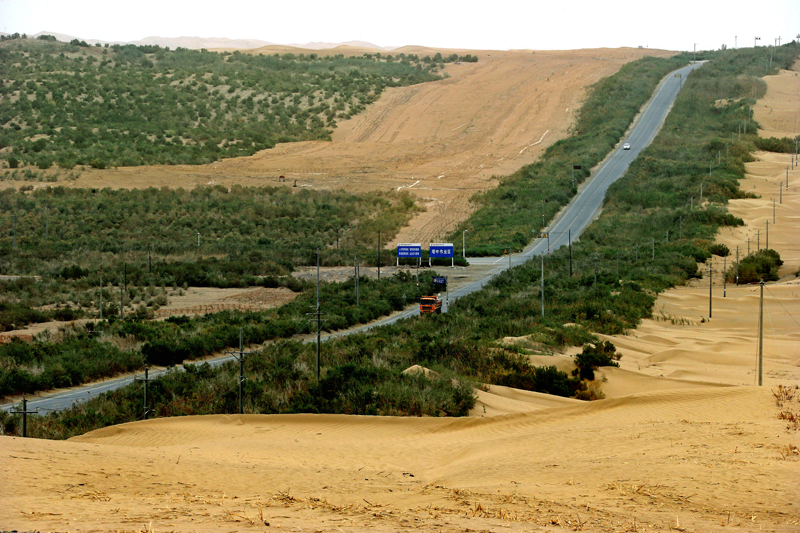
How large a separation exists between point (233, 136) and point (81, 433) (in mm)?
93811

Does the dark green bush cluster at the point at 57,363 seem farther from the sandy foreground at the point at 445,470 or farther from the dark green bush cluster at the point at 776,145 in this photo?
the dark green bush cluster at the point at 776,145

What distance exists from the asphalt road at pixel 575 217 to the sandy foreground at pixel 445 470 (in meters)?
8.14

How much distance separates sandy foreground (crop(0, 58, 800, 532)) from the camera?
11172 millimetres

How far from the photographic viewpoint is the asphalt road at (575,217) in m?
27.4

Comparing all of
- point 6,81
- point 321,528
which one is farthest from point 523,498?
point 6,81

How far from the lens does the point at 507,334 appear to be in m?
34.4

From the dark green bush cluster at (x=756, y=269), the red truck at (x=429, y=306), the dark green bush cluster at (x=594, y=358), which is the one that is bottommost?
the red truck at (x=429, y=306)

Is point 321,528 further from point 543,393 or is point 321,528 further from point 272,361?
point 272,361

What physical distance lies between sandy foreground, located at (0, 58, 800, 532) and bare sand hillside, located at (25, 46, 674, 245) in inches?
2230

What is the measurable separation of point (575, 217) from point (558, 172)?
13.8 metres

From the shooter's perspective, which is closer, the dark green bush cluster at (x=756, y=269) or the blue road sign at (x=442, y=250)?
the dark green bush cluster at (x=756, y=269)

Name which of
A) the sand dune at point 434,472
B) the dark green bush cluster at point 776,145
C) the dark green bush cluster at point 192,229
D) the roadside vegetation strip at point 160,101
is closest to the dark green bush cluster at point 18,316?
the dark green bush cluster at point 192,229

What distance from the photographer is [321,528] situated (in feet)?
34.5

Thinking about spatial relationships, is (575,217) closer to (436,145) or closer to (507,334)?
(436,145)
